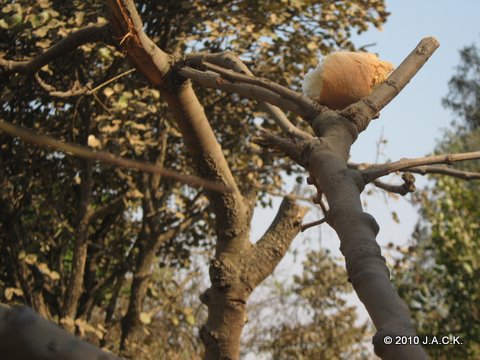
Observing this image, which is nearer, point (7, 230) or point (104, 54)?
point (104, 54)

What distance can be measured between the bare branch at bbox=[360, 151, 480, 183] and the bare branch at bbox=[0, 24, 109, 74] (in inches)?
60.6

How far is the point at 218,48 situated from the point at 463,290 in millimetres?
3275

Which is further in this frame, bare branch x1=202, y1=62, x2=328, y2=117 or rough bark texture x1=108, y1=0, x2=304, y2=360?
rough bark texture x1=108, y1=0, x2=304, y2=360

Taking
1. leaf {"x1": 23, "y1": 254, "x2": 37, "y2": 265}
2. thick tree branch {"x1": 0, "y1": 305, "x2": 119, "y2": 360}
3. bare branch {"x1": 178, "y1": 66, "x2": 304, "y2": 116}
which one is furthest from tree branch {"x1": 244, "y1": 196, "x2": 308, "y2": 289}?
thick tree branch {"x1": 0, "y1": 305, "x2": 119, "y2": 360}

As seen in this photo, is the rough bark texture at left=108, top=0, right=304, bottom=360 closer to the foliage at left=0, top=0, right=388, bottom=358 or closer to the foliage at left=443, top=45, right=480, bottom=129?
the foliage at left=0, top=0, right=388, bottom=358

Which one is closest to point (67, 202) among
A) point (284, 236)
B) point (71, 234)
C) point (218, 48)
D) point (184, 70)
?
point (71, 234)

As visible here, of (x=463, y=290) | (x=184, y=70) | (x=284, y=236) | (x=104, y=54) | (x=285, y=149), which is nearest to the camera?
(x=285, y=149)

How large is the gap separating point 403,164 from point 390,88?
21 centimetres

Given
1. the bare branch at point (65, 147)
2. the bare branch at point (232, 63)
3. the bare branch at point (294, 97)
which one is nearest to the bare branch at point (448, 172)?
the bare branch at point (232, 63)

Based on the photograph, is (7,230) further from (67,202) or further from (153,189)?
(153,189)

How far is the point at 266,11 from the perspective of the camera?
194 inches

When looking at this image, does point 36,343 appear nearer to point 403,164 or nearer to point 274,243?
point 403,164

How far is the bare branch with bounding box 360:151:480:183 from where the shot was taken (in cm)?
146

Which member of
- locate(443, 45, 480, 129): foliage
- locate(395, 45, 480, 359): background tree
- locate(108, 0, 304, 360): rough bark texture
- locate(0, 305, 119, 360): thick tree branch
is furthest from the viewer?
locate(443, 45, 480, 129): foliage
